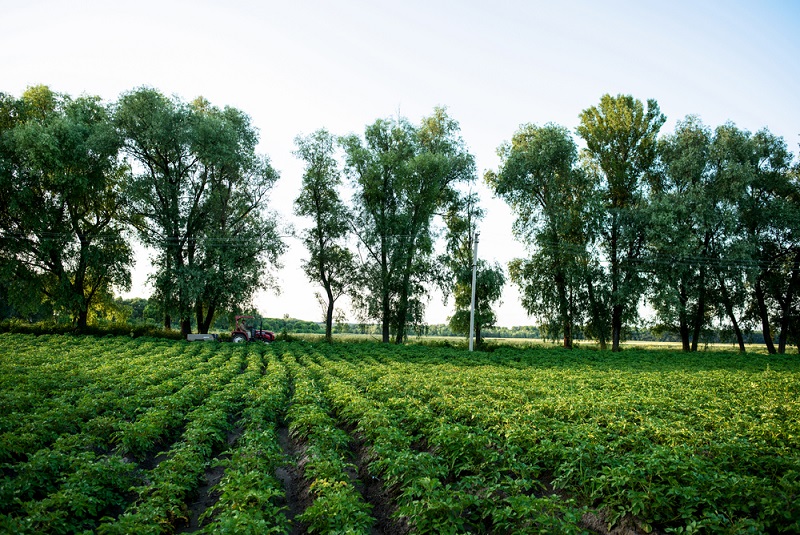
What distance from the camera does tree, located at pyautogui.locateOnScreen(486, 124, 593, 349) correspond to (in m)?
41.2

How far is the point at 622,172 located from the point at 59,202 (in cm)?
4898

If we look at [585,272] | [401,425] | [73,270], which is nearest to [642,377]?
[401,425]

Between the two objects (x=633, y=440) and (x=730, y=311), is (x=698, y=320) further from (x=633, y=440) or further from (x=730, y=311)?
(x=633, y=440)

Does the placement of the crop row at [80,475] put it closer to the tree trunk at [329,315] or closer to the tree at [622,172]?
the tree trunk at [329,315]

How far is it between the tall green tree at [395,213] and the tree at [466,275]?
6.99 ft

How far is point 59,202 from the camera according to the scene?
37.3 meters

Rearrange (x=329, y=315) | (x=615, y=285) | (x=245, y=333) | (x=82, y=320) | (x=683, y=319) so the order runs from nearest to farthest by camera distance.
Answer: (x=245, y=333) < (x=82, y=320) < (x=615, y=285) < (x=683, y=319) < (x=329, y=315)

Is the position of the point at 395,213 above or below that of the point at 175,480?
above

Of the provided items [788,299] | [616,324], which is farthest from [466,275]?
[788,299]

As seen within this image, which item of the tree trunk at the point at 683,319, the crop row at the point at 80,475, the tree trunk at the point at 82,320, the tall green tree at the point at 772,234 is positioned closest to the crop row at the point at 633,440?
the crop row at the point at 80,475

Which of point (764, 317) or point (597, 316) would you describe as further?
point (597, 316)

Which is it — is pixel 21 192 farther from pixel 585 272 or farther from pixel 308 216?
pixel 585 272

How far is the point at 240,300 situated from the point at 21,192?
18.4 metres

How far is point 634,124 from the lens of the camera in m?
42.7
